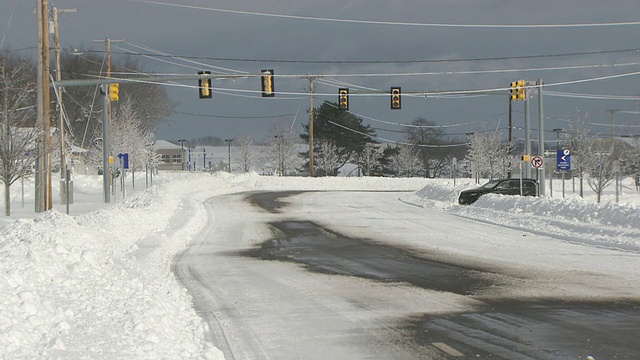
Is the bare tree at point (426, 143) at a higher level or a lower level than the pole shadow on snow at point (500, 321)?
higher

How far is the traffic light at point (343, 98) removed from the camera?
33.3 meters

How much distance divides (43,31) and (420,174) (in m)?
116

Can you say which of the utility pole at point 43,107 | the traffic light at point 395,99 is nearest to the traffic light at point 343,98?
the traffic light at point 395,99

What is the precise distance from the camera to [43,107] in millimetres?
27234

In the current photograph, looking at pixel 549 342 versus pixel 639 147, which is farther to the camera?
pixel 639 147

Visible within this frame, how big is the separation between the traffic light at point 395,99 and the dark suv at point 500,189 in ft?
22.1

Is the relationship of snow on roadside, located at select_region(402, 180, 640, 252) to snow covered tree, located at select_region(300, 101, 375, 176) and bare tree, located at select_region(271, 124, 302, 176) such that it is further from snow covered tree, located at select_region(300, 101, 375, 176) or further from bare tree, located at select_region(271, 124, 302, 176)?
bare tree, located at select_region(271, 124, 302, 176)

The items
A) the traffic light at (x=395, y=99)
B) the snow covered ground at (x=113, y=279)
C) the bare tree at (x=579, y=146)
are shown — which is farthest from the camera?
the bare tree at (x=579, y=146)

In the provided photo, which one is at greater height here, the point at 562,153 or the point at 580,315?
the point at 562,153

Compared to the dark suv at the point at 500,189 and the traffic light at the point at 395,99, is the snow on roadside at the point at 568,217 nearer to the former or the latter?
the dark suv at the point at 500,189

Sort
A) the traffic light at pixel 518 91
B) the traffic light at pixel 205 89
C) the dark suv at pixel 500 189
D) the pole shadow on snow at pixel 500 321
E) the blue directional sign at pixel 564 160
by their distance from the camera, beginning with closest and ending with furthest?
the pole shadow on snow at pixel 500 321, the traffic light at pixel 205 89, the traffic light at pixel 518 91, the blue directional sign at pixel 564 160, the dark suv at pixel 500 189

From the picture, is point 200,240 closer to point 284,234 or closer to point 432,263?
point 284,234

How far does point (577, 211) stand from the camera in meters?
25.3

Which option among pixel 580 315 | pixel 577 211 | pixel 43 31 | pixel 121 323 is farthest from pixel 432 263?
pixel 43 31
